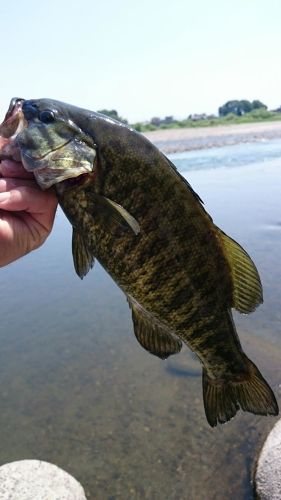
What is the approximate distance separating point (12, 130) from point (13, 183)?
0.33 meters

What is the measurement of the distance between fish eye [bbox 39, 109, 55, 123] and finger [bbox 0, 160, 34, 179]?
0.97 feet

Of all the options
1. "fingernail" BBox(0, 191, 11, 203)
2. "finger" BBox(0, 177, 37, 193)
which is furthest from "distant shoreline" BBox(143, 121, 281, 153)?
"fingernail" BBox(0, 191, 11, 203)

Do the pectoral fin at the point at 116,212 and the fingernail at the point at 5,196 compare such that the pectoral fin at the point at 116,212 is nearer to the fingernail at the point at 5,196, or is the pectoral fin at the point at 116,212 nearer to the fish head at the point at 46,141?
the fish head at the point at 46,141

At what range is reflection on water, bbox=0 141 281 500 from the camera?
5.99 m

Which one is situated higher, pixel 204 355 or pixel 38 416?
pixel 204 355

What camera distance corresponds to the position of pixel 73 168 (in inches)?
108

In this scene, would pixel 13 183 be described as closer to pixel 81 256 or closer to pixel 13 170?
pixel 13 170

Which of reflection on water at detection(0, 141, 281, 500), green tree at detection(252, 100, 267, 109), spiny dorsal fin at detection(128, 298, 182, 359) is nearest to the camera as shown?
spiny dorsal fin at detection(128, 298, 182, 359)

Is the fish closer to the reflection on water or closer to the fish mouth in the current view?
the fish mouth

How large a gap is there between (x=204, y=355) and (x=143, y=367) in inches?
196

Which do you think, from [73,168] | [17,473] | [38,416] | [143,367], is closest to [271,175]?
[143,367]

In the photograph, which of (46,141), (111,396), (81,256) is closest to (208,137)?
(111,396)

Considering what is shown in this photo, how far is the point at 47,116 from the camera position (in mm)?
2830

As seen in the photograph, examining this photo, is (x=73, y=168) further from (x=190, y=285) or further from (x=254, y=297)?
(x=254, y=297)
